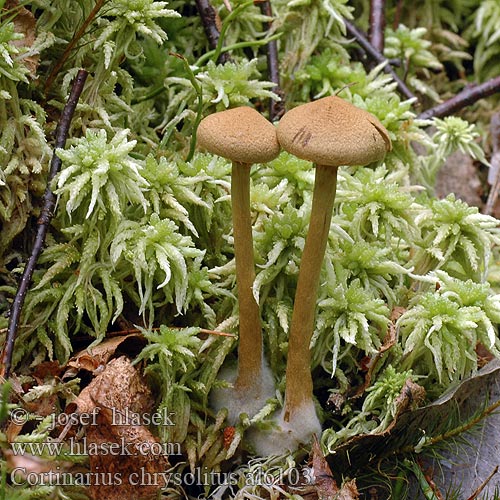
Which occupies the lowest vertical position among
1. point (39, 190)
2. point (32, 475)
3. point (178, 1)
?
point (32, 475)

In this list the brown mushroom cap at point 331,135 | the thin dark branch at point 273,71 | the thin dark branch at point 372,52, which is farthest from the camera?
the thin dark branch at point 372,52

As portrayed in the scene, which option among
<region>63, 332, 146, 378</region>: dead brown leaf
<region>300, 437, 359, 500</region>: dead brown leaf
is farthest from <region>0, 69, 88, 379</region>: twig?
<region>300, 437, 359, 500</region>: dead brown leaf

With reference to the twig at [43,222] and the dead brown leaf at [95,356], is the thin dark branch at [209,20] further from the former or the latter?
the dead brown leaf at [95,356]

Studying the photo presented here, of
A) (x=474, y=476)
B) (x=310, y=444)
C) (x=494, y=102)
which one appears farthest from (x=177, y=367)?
(x=494, y=102)

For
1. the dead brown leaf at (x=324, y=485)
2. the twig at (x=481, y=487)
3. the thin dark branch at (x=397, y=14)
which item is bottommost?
the dead brown leaf at (x=324, y=485)

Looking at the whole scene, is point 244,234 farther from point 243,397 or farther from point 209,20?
point 209,20

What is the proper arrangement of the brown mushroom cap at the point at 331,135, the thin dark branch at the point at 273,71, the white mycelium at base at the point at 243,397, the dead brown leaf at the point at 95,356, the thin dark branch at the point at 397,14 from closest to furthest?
the brown mushroom cap at the point at 331,135, the dead brown leaf at the point at 95,356, the white mycelium at base at the point at 243,397, the thin dark branch at the point at 273,71, the thin dark branch at the point at 397,14

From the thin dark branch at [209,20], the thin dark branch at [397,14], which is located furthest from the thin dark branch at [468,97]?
the thin dark branch at [209,20]

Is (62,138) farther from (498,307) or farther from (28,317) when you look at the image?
(498,307)
